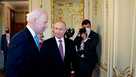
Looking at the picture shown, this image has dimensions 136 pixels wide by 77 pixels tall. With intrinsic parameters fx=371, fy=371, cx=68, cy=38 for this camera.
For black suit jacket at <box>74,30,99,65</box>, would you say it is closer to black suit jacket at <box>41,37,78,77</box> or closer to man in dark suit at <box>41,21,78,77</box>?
man in dark suit at <box>41,21,78,77</box>

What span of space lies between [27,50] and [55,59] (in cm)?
153

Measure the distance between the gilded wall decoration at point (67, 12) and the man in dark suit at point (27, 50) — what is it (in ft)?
15.1

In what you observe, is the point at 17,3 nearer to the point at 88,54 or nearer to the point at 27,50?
the point at 88,54

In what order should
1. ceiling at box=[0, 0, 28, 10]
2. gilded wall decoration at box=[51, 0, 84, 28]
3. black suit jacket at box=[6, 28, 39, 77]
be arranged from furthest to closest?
ceiling at box=[0, 0, 28, 10] < gilded wall decoration at box=[51, 0, 84, 28] < black suit jacket at box=[6, 28, 39, 77]

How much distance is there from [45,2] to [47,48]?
3.27m

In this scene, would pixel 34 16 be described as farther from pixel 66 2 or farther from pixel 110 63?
pixel 66 2

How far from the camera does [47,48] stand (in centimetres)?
475

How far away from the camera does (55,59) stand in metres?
4.71

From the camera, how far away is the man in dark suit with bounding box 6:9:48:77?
3.16 meters

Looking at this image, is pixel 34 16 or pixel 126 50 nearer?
pixel 34 16

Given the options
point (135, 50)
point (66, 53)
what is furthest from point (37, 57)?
point (66, 53)

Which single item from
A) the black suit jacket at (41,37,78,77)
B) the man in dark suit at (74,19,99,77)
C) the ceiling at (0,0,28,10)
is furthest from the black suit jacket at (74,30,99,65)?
the ceiling at (0,0,28,10)

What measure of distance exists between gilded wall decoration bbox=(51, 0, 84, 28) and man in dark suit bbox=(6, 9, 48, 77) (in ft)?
15.1

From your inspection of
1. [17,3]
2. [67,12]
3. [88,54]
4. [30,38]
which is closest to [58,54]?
[30,38]
